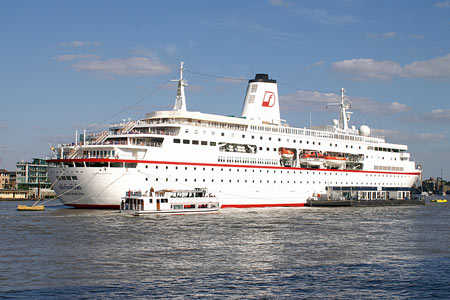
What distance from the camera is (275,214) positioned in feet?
167

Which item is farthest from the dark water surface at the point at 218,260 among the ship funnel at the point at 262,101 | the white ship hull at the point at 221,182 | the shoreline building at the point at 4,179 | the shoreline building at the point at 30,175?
the shoreline building at the point at 4,179

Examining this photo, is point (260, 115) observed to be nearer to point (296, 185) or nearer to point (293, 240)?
point (296, 185)

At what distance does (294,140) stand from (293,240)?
3342 cm

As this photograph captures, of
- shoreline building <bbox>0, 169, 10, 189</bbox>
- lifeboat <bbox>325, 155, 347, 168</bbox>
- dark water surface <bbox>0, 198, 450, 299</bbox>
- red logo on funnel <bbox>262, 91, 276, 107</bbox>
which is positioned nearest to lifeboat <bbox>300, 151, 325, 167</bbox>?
lifeboat <bbox>325, 155, 347, 168</bbox>

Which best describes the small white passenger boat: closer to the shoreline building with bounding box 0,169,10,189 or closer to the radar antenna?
the radar antenna

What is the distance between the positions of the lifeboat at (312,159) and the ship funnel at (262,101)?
5.68 metres

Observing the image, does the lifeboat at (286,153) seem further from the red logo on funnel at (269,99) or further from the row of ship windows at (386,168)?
the row of ship windows at (386,168)

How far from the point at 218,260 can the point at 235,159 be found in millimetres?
32013

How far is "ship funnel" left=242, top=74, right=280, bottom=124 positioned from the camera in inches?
2606

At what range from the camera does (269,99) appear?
67.1m

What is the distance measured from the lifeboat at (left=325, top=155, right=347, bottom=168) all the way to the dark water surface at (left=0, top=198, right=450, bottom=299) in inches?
1022

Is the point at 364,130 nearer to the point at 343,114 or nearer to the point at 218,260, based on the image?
the point at 343,114

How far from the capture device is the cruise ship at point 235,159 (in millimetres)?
49438

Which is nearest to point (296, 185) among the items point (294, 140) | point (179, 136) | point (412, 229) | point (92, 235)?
point (294, 140)
